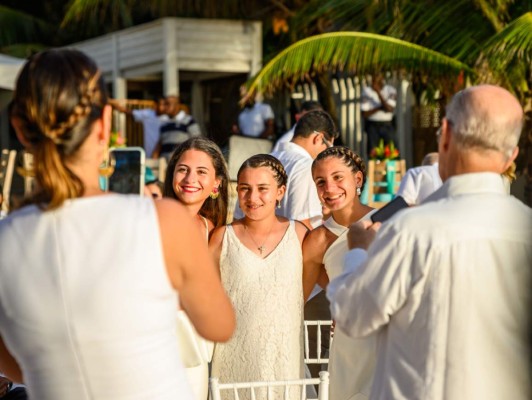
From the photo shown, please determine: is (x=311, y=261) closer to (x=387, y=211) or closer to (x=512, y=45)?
(x=387, y=211)

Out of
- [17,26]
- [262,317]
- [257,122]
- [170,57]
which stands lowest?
[262,317]

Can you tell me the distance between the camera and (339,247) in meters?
4.25

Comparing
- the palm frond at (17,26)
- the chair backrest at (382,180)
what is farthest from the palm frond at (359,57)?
the palm frond at (17,26)

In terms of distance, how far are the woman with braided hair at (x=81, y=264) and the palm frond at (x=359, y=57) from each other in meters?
10.9

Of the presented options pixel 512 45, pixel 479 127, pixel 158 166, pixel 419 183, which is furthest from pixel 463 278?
pixel 158 166

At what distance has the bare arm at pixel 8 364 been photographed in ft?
7.97

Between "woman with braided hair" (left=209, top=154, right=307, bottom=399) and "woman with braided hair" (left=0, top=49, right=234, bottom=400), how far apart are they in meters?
2.18

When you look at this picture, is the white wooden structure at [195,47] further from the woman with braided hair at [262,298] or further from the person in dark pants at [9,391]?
the person in dark pants at [9,391]

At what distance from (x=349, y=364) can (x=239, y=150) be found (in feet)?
27.2

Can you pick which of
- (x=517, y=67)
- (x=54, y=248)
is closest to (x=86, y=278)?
(x=54, y=248)

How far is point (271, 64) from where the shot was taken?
13.2 meters

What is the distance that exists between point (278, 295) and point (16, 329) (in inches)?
90.3

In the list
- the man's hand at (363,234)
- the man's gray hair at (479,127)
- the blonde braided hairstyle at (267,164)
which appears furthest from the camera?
the blonde braided hairstyle at (267,164)

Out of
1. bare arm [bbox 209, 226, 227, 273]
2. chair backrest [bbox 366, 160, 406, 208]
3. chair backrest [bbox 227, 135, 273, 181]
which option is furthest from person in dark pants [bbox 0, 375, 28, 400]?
chair backrest [bbox 366, 160, 406, 208]
